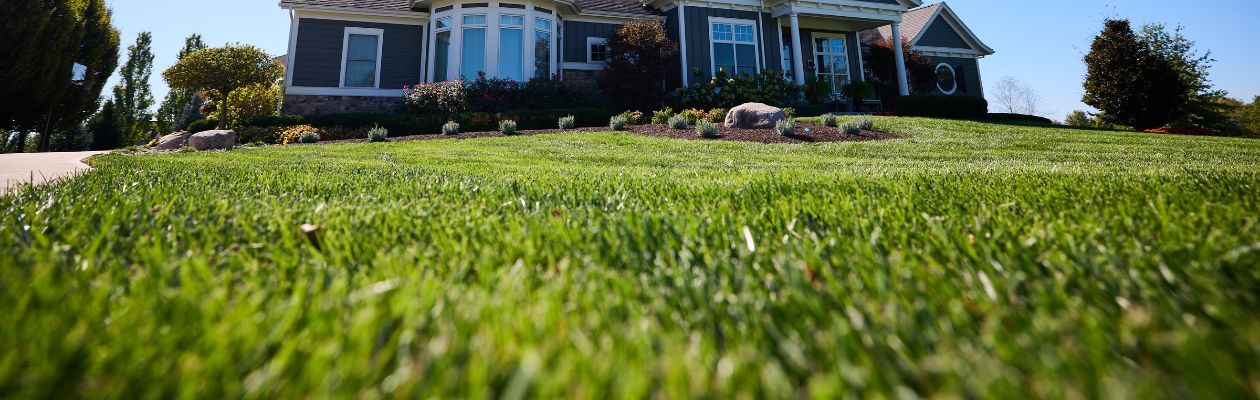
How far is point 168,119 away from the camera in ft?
92.8

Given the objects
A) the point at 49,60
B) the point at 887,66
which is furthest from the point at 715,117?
the point at 49,60

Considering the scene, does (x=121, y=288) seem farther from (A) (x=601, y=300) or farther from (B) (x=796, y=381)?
(B) (x=796, y=381)

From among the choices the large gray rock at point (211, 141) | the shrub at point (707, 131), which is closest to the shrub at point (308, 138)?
the large gray rock at point (211, 141)

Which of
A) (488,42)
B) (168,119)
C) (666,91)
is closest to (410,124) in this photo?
(488,42)

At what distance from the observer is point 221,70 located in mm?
16781

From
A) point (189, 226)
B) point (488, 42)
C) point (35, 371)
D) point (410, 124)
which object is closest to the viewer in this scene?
point (35, 371)

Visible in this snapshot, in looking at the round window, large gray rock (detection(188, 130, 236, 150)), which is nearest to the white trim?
large gray rock (detection(188, 130, 236, 150))

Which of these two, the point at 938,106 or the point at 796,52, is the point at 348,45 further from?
the point at 938,106

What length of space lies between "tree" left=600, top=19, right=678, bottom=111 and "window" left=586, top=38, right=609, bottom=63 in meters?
1.41

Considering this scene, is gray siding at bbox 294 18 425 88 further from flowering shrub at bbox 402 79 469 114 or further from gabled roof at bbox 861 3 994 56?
gabled roof at bbox 861 3 994 56

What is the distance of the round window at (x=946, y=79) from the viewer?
993 inches

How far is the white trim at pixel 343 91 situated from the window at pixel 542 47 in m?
4.44

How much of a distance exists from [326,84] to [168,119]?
58.1 feet

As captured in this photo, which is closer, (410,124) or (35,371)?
(35,371)
